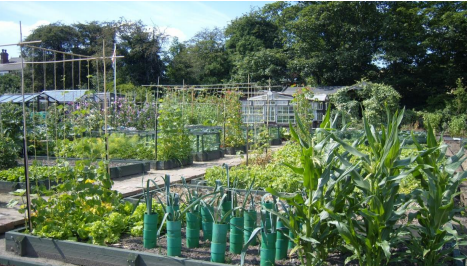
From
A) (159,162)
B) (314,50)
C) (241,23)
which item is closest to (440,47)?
(314,50)

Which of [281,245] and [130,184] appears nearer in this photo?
[281,245]

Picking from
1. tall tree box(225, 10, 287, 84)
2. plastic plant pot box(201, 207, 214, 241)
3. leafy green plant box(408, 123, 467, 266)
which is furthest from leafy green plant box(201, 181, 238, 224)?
tall tree box(225, 10, 287, 84)

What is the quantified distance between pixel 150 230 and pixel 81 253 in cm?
65

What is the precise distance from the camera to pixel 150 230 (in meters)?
3.63

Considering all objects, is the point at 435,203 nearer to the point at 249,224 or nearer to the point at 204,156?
the point at 249,224

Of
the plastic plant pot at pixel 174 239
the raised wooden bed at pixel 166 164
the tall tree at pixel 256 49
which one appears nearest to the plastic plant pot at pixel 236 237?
the plastic plant pot at pixel 174 239

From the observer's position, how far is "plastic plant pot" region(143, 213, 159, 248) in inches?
142

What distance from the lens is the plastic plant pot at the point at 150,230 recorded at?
3617mm

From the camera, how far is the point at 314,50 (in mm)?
27953

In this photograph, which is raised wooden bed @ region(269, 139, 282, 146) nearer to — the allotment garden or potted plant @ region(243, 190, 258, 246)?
the allotment garden

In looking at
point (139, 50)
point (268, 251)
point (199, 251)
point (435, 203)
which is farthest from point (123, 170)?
point (139, 50)

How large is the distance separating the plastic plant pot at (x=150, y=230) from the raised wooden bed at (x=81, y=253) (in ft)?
0.82

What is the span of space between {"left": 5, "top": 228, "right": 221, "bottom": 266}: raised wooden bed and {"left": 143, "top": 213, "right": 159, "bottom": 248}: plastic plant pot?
0.82 ft

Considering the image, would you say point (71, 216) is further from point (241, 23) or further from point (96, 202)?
point (241, 23)
